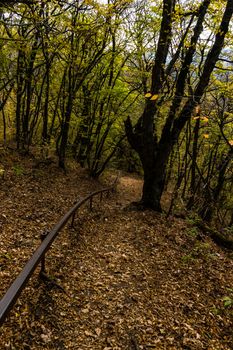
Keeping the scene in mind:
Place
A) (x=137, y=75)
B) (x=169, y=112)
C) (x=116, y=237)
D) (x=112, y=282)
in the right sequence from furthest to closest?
1. (x=137, y=75)
2. (x=169, y=112)
3. (x=116, y=237)
4. (x=112, y=282)

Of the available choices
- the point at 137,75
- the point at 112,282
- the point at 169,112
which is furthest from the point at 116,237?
the point at 137,75

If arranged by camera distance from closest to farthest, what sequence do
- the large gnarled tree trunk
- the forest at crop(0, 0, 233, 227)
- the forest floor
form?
1. the forest floor
2. the large gnarled tree trunk
3. the forest at crop(0, 0, 233, 227)

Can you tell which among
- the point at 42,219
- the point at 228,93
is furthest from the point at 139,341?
the point at 228,93

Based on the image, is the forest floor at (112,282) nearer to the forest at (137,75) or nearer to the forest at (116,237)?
Answer: the forest at (116,237)

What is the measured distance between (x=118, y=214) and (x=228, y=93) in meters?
6.68

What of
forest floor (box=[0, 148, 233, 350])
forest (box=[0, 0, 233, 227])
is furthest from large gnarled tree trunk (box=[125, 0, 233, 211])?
forest floor (box=[0, 148, 233, 350])

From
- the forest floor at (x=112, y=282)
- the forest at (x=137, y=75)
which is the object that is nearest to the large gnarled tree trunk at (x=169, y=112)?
the forest at (x=137, y=75)

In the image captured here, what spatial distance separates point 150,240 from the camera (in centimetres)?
773

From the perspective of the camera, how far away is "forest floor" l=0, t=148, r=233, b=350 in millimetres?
3895

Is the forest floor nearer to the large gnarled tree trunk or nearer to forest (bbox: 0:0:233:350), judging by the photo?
forest (bbox: 0:0:233:350)

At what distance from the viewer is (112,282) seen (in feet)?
17.8

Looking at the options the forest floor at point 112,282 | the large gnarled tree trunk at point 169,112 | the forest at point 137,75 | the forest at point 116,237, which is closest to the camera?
the forest floor at point 112,282

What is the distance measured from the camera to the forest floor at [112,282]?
389cm

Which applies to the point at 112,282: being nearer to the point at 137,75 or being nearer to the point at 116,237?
the point at 116,237
